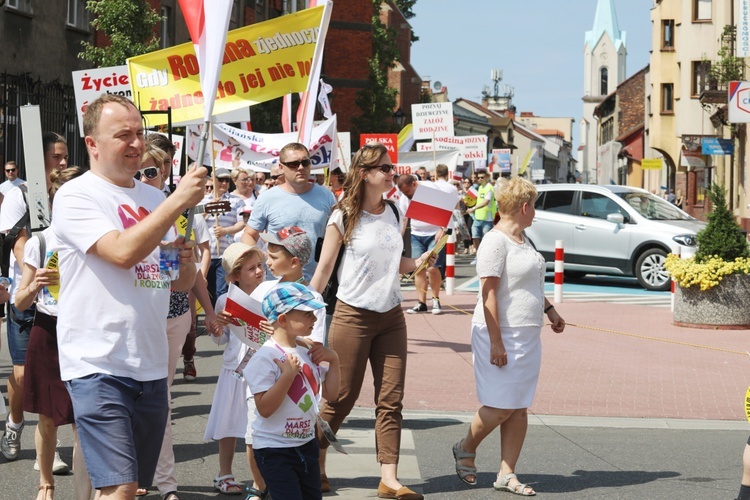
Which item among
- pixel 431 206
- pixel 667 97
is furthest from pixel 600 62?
pixel 431 206

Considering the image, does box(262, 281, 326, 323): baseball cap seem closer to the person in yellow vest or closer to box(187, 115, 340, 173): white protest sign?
box(187, 115, 340, 173): white protest sign

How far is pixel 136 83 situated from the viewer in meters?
12.4

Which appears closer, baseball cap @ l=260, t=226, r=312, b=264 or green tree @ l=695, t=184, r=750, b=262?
baseball cap @ l=260, t=226, r=312, b=264

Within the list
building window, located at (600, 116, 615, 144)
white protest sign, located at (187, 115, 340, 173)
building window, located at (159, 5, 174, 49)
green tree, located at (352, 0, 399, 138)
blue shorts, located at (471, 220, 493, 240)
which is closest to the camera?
white protest sign, located at (187, 115, 340, 173)

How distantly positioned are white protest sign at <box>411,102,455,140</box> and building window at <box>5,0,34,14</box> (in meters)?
8.97

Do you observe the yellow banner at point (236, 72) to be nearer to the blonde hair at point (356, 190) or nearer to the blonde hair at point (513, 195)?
the blonde hair at point (356, 190)

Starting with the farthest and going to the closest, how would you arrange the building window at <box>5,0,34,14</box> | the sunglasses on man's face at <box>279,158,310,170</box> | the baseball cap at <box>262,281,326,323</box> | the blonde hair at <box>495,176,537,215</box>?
the building window at <box>5,0,34,14</box>
the sunglasses on man's face at <box>279,158,310,170</box>
the blonde hair at <box>495,176,537,215</box>
the baseball cap at <box>262,281,326,323</box>

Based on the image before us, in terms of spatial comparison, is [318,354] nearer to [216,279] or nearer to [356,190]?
[356,190]

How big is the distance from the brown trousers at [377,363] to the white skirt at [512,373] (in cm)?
47

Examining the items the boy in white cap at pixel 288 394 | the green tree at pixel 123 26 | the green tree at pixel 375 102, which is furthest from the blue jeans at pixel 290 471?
the green tree at pixel 375 102

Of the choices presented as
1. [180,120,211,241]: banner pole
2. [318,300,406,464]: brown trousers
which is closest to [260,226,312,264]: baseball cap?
[318,300,406,464]: brown trousers

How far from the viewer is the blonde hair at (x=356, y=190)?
21.7ft

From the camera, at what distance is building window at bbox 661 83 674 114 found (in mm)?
59500

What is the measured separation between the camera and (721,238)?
14750 mm
